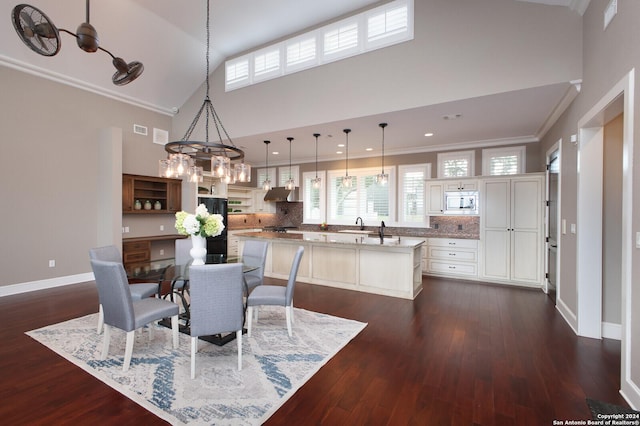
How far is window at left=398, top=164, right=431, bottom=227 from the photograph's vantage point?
6781mm

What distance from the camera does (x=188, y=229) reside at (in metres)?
3.02

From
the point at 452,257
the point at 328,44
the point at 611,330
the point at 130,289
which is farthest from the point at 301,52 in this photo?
the point at 611,330

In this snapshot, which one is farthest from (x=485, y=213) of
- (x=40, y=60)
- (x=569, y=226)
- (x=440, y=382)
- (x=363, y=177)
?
(x=40, y=60)

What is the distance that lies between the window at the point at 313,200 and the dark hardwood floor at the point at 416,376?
14.7 ft

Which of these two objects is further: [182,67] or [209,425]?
[182,67]

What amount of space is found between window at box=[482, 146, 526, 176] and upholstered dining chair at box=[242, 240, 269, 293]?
16.4ft

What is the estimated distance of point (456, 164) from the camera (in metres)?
6.47

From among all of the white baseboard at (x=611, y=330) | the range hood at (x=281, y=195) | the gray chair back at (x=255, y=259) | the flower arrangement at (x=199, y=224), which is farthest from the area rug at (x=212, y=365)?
the range hood at (x=281, y=195)

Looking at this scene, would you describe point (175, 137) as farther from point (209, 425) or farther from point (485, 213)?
point (485, 213)

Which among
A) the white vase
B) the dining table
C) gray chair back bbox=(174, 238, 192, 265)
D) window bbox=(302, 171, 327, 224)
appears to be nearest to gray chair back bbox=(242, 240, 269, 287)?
the dining table

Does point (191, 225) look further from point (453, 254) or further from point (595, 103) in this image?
point (453, 254)

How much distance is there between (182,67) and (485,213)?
6991mm

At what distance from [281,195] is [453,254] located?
477 cm

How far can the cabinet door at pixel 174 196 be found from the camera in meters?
6.84
